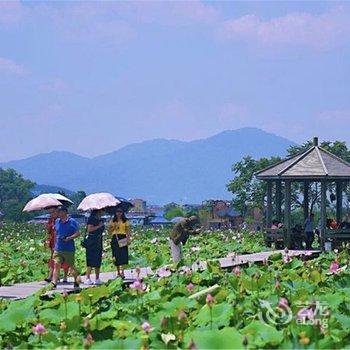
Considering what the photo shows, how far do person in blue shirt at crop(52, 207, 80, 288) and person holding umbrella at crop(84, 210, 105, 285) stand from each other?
1.60 feet

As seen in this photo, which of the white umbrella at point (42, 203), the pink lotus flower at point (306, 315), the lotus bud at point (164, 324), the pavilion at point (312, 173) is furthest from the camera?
the pavilion at point (312, 173)

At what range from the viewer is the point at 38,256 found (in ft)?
62.5

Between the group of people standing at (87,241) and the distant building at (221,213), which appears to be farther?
the distant building at (221,213)

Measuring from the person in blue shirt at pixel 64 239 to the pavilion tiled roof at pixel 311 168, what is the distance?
10.6m

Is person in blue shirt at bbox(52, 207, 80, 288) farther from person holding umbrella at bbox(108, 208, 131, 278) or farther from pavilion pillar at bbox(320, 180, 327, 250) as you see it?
pavilion pillar at bbox(320, 180, 327, 250)

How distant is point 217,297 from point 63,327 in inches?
60.4

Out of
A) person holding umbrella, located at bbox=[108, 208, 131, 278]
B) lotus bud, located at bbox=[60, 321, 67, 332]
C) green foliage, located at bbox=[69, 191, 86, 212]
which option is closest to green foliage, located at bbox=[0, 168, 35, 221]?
green foliage, located at bbox=[69, 191, 86, 212]

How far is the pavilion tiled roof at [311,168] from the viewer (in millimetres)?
21281

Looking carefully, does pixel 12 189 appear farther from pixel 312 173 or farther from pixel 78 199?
pixel 312 173

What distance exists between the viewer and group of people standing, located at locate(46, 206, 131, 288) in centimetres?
1141

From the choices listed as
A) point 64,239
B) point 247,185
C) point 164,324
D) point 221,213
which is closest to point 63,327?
point 164,324

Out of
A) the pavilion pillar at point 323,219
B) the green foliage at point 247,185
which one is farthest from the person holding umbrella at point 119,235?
the green foliage at point 247,185

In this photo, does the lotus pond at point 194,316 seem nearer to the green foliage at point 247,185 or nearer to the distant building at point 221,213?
the green foliage at point 247,185

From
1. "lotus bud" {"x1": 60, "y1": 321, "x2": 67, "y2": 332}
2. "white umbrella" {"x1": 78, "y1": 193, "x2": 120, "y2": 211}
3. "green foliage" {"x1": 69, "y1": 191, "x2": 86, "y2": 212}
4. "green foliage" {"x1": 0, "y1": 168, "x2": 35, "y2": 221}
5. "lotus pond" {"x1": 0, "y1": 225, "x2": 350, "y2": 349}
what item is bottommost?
"lotus bud" {"x1": 60, "y1": 321, "x2": 67, "y2": 332}
